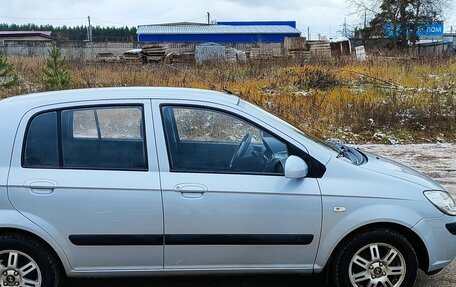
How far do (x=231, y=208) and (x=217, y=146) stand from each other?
2.17 feet

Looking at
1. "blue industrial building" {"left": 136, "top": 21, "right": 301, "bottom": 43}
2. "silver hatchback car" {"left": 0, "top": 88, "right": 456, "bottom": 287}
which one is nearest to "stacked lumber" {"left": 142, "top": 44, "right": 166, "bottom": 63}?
"silver hatchback car" {"left": 0, "top": 88, "right": 456, "bottom": 287}

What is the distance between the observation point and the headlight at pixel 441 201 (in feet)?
11.9

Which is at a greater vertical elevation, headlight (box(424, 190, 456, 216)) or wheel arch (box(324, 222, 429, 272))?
headlight (box(424, 190, 456, 216))

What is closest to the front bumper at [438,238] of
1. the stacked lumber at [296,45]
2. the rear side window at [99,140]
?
the rear side window at [99,140]

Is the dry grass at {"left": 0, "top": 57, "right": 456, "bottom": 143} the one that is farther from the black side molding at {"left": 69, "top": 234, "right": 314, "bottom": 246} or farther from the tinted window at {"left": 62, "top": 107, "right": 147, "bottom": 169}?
the tinted window at {"left": 62, "top": 107, "right": 147, "bottom": 169}

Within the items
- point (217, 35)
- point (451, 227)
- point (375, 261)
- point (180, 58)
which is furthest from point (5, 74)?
point (217, 35)

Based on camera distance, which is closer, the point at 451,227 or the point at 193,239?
the point at 193,239

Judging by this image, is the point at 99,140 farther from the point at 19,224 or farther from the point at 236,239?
the point at 236,239

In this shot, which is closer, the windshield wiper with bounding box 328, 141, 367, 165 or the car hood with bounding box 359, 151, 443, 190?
the car hood with bounding box 359, 151, 443, 190

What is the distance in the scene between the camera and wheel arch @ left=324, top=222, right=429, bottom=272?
140 inches

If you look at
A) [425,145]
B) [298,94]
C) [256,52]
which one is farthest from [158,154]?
[256,52]

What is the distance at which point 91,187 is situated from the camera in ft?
11.0

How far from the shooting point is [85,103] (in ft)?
11.7

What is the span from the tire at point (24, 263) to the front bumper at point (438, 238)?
8.87ft
